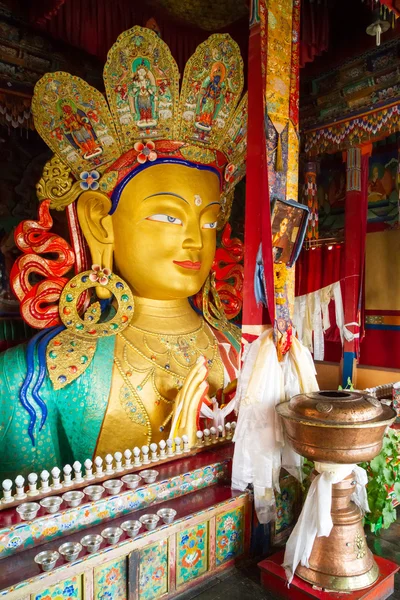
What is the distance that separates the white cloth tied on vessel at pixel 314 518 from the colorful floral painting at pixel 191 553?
423 mm

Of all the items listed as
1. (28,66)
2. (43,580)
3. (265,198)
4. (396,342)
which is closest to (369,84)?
(265,198)

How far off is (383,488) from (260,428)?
39.2 inches

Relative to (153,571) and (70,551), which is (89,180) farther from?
(153,571)

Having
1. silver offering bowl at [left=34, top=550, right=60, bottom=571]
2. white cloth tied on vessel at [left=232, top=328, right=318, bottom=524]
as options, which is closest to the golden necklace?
white cloth tied on vessel at [left=232, top=328, right=318, bottom=524]

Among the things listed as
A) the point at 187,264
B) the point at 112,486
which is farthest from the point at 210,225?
the point at 112,486

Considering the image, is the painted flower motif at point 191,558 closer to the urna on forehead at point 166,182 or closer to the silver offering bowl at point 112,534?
the silver offering bowl at point 112,534

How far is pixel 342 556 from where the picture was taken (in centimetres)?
230

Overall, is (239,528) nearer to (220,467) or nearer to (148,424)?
(220,467)

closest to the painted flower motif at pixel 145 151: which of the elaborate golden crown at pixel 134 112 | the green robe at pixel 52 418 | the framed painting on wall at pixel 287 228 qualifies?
the elaborate golden crown at pixel 134 112

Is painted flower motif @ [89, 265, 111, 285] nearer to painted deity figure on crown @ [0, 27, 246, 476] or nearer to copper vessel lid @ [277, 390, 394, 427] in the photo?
painted deity figure on crown @ [0, 27, 246, 476]

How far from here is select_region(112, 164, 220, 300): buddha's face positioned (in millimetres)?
3162

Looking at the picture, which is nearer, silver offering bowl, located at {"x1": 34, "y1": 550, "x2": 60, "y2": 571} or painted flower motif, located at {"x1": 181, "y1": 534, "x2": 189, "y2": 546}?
silver offering bowl, located at {"x1": 34, "y1": 550, "x2": 60, "y2": 571}

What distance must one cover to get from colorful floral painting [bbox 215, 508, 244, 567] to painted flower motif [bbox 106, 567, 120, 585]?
62 centimetres

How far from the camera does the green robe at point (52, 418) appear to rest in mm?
2752
